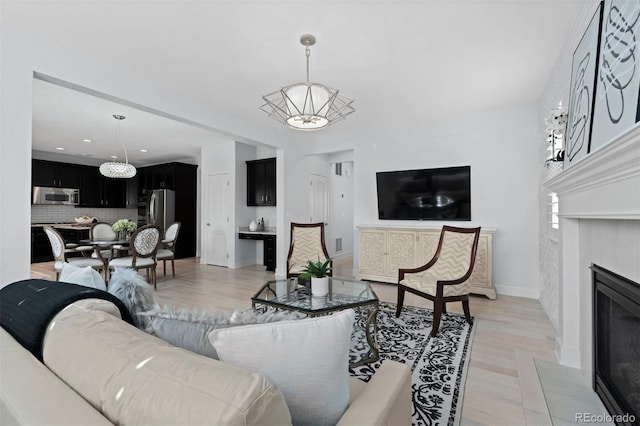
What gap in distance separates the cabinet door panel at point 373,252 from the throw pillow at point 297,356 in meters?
3.99

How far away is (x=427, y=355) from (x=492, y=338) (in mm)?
759

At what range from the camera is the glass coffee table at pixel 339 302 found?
2.17 metres

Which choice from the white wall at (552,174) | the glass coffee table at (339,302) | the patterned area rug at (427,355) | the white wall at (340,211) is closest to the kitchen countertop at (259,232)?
the white wall at (340,211)

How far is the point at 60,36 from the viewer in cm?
251

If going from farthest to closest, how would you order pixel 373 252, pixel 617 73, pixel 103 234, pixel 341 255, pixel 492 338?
pixel 341 255
pixel 103 234
pixel 373 252
pixel 492 338
pixel 617 73

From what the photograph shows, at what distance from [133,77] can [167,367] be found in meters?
3.44

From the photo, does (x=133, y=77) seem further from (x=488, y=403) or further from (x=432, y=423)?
(x=488, y=403)

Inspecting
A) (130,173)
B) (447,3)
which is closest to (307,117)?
(447,3)

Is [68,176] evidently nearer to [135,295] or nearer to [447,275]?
[135,295]

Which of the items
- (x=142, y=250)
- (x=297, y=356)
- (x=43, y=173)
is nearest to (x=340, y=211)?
(x=142, y=250)

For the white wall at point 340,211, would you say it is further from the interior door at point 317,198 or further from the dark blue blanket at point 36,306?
the dark blue blanket at point 36,306

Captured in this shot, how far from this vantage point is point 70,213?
7.57 meters

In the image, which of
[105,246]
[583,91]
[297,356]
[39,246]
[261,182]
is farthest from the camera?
[39,246]

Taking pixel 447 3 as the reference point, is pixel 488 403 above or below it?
below
